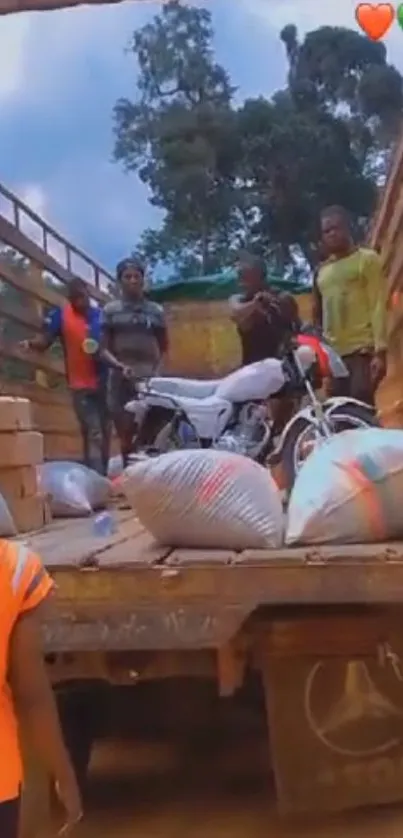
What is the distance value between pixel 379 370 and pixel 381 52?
10.7m

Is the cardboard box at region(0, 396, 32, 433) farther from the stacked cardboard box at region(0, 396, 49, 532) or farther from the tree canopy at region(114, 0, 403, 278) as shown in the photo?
the tree canopy at region(114, 0, 403, 278)

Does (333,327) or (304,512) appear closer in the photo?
(304,512)

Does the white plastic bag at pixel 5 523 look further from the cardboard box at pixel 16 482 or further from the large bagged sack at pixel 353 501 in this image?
the large bagged sack at pixel 353 501

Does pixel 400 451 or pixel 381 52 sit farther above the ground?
pixel 381 52

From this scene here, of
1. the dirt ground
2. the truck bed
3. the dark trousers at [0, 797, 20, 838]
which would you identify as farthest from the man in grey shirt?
the dark trousers at [0, 797, 20, 838]

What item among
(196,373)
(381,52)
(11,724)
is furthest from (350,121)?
(11,724)

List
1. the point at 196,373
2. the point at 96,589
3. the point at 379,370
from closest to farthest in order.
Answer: the point at 96,589 < the point at 379,370 < the point at 196,373

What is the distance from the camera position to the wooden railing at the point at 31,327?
34.2ft

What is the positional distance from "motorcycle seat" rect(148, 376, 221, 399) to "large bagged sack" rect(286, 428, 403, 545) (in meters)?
2.93

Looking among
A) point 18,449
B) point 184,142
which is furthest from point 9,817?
point 184,142

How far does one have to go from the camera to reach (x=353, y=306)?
7211 millimetres

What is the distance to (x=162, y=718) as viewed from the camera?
503cm

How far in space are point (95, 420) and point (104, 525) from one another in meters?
3.30

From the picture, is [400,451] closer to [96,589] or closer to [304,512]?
[304,512]
